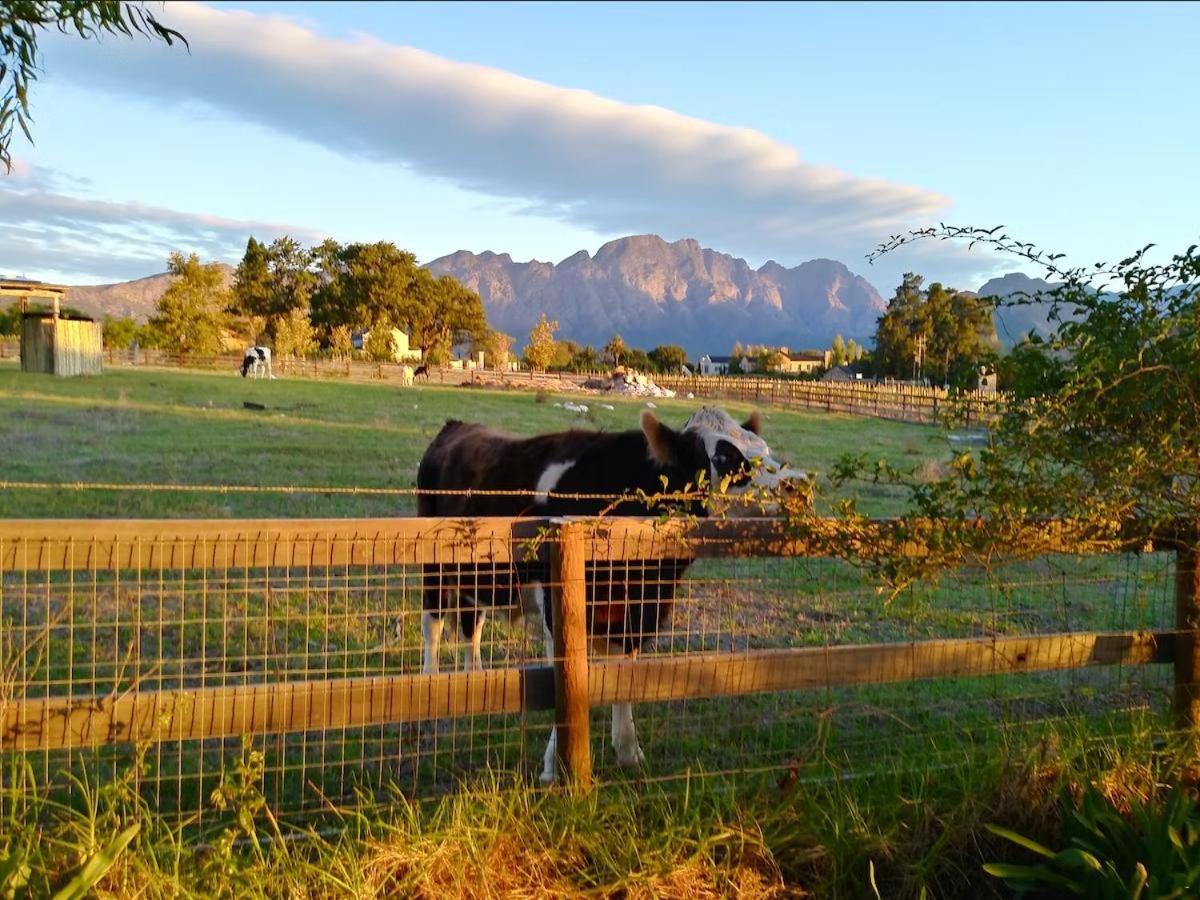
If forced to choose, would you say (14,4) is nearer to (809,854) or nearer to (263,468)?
(809,854)

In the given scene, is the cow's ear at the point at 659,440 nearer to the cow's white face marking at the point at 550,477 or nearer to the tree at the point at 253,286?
the cow's white face marking at the point at 550,477

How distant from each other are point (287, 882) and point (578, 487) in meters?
2.92

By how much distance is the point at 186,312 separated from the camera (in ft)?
196

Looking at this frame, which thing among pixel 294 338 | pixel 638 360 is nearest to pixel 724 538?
pixel 294 338

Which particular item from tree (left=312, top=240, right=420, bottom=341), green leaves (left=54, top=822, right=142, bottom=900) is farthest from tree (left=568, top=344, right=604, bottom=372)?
green leaves (left=54, top=822, right=142, bottom=900)

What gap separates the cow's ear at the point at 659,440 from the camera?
17.1 feet

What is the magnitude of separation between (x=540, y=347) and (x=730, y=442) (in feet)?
238

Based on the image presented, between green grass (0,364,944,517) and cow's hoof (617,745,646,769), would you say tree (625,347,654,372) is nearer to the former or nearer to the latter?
green grass (0,364,944,517)

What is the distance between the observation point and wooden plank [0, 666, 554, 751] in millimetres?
3203

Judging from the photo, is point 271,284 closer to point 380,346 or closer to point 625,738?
point 380,346

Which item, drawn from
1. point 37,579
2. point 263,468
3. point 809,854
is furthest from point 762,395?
point 809,854

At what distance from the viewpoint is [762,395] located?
46250 millimetres

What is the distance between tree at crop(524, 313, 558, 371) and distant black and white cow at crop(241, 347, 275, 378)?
33.6 m

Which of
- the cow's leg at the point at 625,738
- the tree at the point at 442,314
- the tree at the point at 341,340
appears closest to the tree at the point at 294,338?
the tree at the point at 341,340
